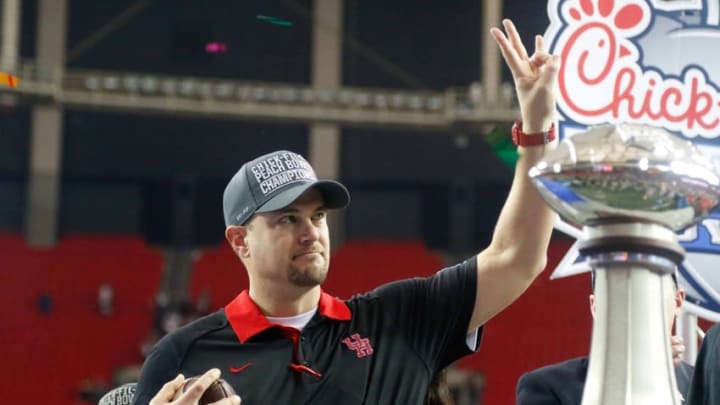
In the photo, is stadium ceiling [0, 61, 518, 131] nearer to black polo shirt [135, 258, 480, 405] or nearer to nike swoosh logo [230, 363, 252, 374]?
black polo shirt [135, 258, 480, 405]

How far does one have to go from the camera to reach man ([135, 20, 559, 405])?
64.6 inches

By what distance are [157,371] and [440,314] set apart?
0.43 meters

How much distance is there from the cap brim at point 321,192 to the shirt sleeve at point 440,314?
7.0 inches

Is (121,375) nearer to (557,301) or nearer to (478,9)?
(557,301)

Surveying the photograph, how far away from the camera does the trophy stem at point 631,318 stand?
714 millimetres

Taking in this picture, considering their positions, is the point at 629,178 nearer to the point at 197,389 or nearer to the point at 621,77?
the point at 197,389

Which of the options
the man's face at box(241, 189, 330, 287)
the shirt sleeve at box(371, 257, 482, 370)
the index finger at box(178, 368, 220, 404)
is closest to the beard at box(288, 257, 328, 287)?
the man's face at box(241, 189, 330, 287)

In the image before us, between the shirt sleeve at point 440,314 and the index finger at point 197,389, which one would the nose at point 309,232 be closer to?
the shirt sleeve at point 440,314

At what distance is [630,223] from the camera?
0.73 m

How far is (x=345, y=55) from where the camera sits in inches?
518

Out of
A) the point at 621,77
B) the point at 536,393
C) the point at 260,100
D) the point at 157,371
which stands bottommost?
the point at 536,393

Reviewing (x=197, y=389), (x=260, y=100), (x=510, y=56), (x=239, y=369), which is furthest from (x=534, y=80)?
(x=260, y=100)

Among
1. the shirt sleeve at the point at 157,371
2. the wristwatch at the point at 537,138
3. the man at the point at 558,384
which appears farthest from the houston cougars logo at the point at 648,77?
the wristwatch at the point at 537,138

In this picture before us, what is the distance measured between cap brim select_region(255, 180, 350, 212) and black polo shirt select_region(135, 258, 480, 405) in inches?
6.2
